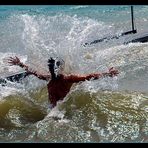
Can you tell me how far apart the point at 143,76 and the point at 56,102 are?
111 inches

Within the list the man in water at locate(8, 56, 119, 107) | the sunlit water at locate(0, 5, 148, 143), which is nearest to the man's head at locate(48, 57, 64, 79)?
the man in water at locate(8, 56, 119, 107)

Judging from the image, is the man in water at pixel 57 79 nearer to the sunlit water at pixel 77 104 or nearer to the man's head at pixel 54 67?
the man's head at pixel 54 67

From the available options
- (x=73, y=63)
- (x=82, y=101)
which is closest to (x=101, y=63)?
(x=73, y=63)

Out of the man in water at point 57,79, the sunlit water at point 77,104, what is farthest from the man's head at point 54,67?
the sunlit water at point 77,104

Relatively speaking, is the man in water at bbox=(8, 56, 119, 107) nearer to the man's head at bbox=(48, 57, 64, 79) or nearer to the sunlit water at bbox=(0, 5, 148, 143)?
the man's head at bbox=(48, 57, 64, 79)

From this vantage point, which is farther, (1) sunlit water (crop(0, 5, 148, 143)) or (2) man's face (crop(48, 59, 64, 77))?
(2) man's face (crop(48, 59, 64, 77))

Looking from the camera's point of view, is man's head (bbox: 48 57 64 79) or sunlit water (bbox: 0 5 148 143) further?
man's head (bbox: 48 57 64 79)

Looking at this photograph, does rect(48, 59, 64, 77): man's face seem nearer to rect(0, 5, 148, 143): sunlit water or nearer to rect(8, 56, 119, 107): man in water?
rect(8, 56, 119, 107): man in water

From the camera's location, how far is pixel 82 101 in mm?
5332

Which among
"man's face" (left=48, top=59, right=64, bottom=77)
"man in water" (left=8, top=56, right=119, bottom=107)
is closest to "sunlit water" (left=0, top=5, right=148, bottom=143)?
"man in water" (left=8, top=56, right=119, bottom=107)

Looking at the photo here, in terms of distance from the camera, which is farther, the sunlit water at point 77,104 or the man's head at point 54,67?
the man's head at point 54,67

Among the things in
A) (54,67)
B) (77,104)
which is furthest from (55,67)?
(77,104)

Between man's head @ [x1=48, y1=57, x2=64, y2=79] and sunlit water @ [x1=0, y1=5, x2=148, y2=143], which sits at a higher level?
man's head @ [x1=48, y1=57, x2=64, y2=79]
